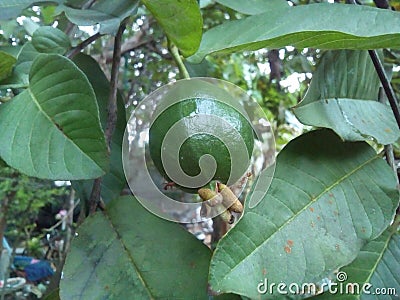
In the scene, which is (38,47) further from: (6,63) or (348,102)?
(348,102)

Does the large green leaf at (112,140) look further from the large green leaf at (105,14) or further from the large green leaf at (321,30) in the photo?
the large green leaf at (321,30)

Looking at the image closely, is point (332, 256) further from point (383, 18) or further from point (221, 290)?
point (383, 18)

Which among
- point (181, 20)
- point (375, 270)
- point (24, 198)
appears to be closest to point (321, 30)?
point (181, 20)

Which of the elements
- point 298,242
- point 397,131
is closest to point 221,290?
point 298,242

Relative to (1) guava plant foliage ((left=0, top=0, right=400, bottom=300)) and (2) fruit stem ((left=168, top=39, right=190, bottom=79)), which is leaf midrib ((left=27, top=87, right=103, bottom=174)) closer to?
(1) guava plant foliage ((left=0, top=0, right=400, bottom=300))

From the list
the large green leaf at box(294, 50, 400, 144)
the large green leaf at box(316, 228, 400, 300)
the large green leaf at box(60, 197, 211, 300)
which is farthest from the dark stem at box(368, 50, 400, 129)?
the large green leaf at box(60, 197, 211, 300)

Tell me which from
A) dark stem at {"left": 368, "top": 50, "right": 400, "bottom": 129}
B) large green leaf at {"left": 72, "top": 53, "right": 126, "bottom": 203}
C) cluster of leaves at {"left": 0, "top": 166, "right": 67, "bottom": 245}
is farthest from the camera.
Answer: cluster of leaves at {"left": 0, "top": 166, "right": 67, "bottom": 245}
